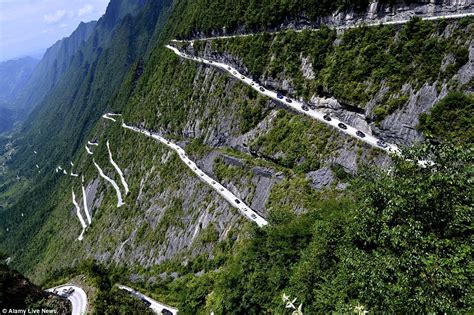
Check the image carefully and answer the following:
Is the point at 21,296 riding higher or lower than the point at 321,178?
lower

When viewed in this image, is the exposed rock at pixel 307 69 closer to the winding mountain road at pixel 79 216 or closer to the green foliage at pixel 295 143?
the green foliage at pixel 295 143

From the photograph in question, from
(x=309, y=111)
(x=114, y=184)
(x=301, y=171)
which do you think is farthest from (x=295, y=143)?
(x=114, y=184)

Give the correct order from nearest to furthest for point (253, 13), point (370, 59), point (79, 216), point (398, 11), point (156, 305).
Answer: point (156, 305)
point (398, 11)
point (370, 59)
point (253, 13)
point (79, 216)

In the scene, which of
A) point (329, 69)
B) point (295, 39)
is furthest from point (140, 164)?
point (329, 69)

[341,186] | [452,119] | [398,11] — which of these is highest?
[398,11]

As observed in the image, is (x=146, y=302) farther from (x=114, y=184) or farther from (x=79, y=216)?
(x=79, y=216)

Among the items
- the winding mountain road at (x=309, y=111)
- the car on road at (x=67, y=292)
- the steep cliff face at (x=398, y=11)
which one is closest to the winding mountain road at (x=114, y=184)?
the winding mountain road at (x=309, y=111)
